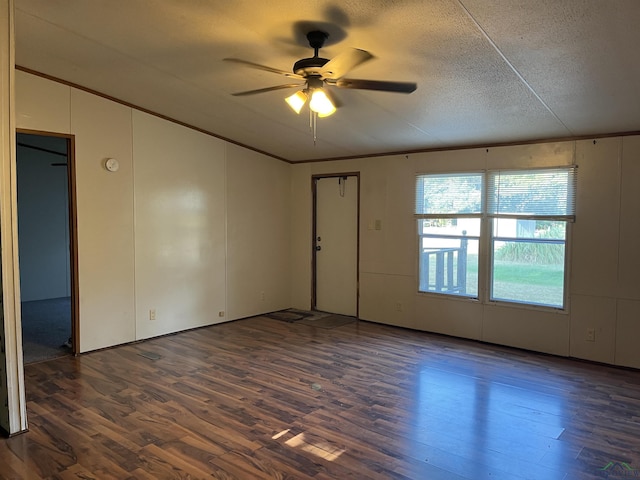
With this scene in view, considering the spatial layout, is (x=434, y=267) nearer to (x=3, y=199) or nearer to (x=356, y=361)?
(x=356, y=361)

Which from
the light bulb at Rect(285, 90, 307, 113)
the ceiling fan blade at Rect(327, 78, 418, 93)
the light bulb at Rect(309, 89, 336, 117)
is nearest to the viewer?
the ceiling fan blade at Rect(327, 78, 418, 93)

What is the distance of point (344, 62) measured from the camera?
8.68 feet

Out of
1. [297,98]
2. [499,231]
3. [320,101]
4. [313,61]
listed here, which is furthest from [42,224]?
[499,231]

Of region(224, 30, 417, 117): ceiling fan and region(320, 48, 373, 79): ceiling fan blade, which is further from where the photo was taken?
region(224, 30, 417, 117): ceiling fan

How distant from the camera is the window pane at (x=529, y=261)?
4562mm

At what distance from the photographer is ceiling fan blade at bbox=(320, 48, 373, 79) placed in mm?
2529

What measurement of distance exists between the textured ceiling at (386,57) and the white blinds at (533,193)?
0.38 metres

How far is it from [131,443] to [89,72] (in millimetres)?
3135

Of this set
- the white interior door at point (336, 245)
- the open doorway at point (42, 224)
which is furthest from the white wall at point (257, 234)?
the open doorway at point (42, 224)

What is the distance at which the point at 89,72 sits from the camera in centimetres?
399

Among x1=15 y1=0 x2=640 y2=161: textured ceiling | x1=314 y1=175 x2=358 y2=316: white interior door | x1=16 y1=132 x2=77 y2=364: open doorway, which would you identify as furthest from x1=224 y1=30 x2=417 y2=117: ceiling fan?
A: x1=16 y1=132 x2=77 y2=364: open doorway

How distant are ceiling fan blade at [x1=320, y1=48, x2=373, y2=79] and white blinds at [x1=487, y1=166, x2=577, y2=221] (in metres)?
2.73

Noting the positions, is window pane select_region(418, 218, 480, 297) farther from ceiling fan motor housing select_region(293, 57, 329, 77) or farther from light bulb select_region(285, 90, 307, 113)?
ceiling fan motor housing select_region(293, 57, 329, 77)

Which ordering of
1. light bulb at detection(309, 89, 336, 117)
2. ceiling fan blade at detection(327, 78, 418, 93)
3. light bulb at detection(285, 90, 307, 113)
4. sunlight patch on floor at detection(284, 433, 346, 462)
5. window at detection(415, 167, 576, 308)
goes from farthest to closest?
window at detection(415, 167, 576, 308), light bulb at detection(285, 90, 307, 113), light bulb at detection(309, 89, 336, 117), ceiling fan blade at detection(327, 78, 418, 93), sunlight patch on floor at detection(284, 433, 346, 462)
